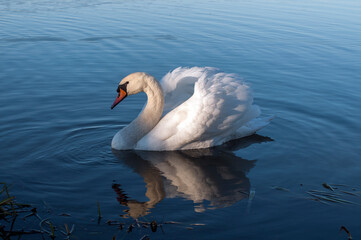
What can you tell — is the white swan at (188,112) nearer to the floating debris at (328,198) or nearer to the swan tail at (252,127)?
the swan tail at (252,127)

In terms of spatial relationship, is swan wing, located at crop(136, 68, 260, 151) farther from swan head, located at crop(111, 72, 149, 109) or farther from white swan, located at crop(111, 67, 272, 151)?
swan head, located at crop(111, 72, 149, 109)

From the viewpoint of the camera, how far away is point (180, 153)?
8.09 metres

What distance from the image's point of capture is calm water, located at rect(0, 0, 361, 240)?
19.3 ft

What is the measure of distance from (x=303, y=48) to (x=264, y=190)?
30.7 ft

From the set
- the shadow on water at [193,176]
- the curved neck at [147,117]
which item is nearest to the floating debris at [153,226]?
the shadow on water at [193,176]

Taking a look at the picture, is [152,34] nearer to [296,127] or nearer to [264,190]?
[296,127]

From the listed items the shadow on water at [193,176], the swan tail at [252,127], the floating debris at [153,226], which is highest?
the swan tail at [252,127]

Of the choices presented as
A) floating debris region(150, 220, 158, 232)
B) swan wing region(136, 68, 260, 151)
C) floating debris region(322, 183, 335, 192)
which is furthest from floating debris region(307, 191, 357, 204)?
floating debris region(150, 220, 158, 232)

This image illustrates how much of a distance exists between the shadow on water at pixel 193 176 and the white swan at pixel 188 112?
0.60 ft

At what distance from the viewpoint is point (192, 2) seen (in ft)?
74.4

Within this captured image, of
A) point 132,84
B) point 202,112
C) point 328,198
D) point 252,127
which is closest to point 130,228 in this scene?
point 328,198

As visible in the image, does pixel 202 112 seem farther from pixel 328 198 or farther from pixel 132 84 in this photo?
pixel 328 198

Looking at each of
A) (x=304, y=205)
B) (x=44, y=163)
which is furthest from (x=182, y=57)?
(x=304, y=205)

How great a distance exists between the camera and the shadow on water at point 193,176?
6242mm
